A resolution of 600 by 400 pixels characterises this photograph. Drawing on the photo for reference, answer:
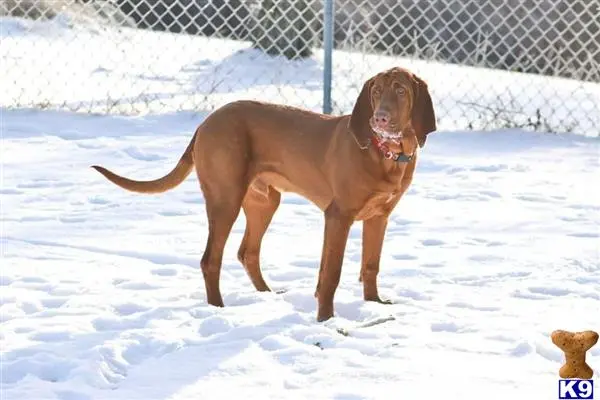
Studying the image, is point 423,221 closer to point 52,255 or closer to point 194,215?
point 194,215

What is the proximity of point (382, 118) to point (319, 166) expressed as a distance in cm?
48

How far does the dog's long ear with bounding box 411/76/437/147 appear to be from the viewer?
400cm

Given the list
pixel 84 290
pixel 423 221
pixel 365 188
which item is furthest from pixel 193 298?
pixel 423 221

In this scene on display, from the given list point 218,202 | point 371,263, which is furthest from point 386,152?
point 218,202

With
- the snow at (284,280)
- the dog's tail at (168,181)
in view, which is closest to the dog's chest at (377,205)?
the snow at (284,280)

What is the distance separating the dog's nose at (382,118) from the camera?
3.83m

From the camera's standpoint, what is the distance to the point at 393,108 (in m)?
3.89

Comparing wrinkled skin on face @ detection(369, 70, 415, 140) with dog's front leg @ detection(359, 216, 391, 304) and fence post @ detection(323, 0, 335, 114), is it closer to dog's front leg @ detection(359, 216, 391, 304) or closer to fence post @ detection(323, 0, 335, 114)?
dog's front leg @ detection(359, 216, 391, 304)

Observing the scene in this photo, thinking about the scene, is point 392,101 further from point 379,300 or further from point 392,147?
point 379,300

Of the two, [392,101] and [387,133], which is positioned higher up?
[392,101]

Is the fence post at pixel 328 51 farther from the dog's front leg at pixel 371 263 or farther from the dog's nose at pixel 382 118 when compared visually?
the dog's nose at pixel 382 118

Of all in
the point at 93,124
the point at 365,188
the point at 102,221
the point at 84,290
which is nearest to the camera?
the point at 365,188

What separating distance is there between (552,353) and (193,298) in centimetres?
138

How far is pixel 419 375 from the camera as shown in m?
3.44
